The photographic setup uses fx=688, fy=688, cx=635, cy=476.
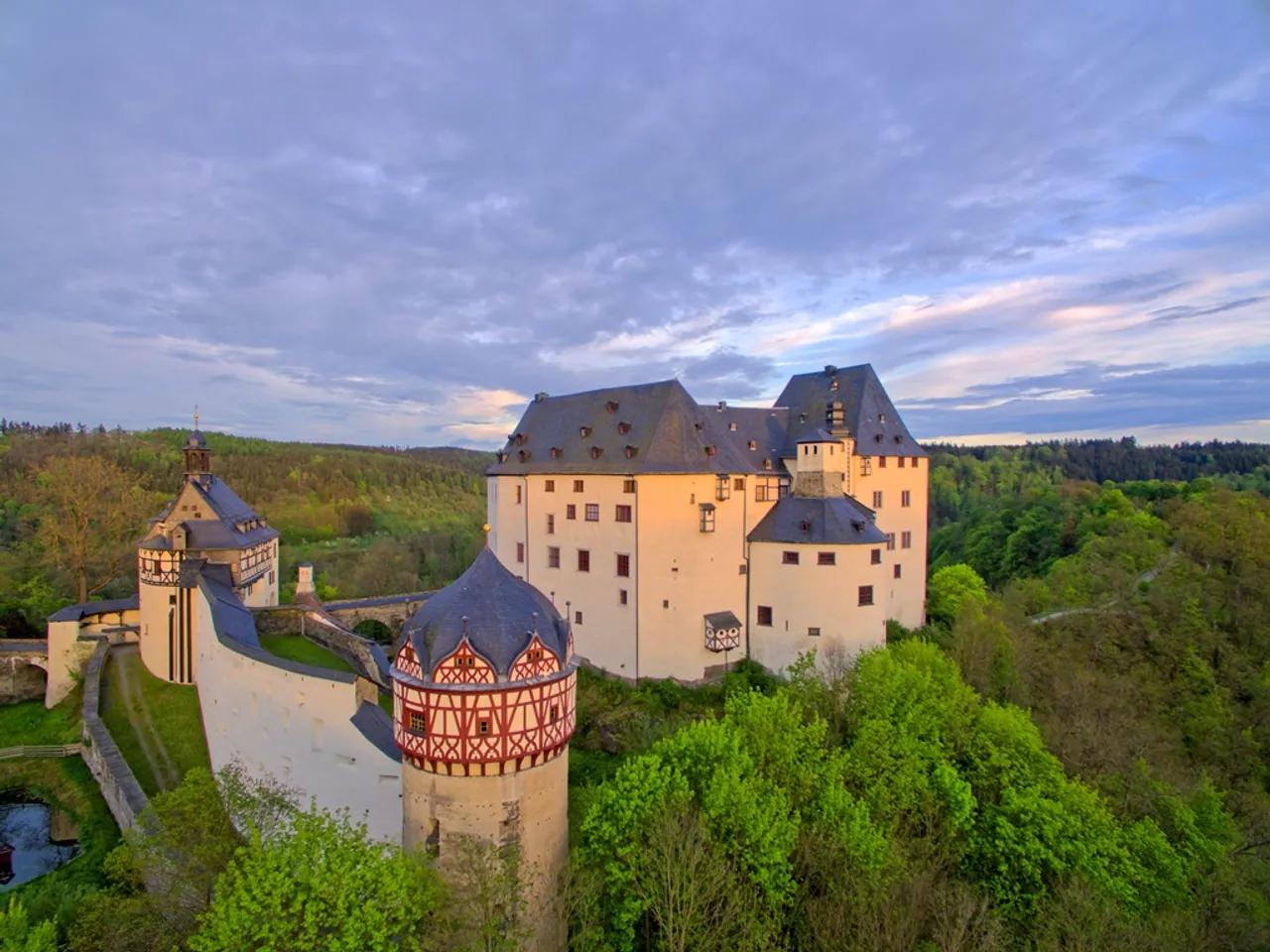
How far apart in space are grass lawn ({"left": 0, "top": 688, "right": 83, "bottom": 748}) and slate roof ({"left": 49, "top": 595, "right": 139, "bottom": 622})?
2.92 metres

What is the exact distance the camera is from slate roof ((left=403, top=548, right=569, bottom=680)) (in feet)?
36.4

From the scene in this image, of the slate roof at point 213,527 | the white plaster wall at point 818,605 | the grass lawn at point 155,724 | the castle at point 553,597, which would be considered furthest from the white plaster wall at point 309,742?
the white plaster wall at point 818,605

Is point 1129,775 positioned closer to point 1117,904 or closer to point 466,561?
point 1117,904

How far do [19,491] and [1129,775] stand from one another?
60669 mm

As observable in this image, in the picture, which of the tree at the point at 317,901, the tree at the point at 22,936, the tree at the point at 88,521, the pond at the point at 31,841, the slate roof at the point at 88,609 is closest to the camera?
the tree at the point at 317,901

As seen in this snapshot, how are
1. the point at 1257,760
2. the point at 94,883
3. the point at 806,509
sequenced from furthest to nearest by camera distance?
the point at 1257,760
the point at 806,509
the point at 94,883

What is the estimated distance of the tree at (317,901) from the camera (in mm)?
8977

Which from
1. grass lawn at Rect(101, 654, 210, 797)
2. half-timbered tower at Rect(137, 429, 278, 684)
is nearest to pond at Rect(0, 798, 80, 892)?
grass lawn at Rect(101, 654, 210, 797)

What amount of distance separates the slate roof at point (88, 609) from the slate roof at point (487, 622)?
24.8m

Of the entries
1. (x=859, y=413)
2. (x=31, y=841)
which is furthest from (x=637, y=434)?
(x=31, y=841)

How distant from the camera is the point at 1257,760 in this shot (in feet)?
92.2

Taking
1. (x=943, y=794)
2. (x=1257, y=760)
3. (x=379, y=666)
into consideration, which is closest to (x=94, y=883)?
(x=379, y=666)

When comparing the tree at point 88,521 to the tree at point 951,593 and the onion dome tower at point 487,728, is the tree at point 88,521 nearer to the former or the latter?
the onion dome tower at point 487,728

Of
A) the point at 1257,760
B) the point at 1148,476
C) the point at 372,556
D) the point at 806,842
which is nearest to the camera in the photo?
the point at 806,842
